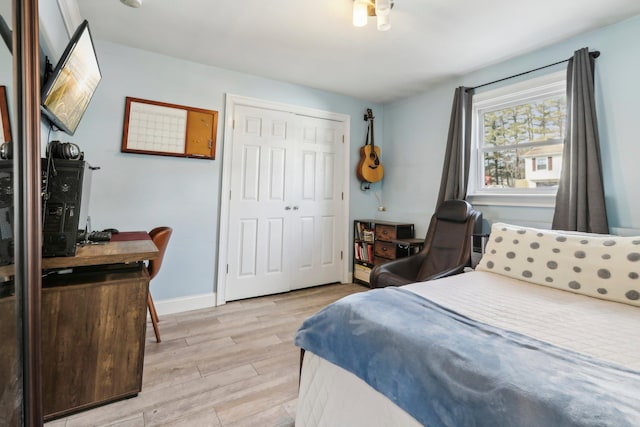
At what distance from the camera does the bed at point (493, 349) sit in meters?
0.71

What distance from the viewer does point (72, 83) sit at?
5.67ft

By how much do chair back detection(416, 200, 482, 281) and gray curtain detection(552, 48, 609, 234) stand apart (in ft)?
2.00

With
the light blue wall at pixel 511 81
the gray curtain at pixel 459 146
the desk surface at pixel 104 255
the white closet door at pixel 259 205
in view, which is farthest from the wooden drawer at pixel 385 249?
the desk surface at pixel 104 255

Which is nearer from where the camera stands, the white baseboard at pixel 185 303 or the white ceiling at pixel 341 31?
the white ceiling at pixel 341 31

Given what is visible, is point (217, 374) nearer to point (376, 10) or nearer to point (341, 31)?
point (376, 10)

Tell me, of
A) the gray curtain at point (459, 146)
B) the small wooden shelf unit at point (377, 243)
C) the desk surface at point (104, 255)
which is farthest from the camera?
the small wooden shelf unit at point (377, 243)

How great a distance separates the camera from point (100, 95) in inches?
98.2

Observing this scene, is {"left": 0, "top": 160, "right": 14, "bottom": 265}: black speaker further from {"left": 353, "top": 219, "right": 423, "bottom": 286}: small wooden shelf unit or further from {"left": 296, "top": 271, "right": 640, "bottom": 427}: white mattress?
{"left": 353, "top": 219, "right": 423, "bottom": 286}: small wooden shelf unit

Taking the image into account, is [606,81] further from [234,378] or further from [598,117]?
[234,378]

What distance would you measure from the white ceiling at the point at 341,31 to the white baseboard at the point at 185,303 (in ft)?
7.44

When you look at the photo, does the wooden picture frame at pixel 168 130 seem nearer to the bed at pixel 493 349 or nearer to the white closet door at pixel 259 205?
the white closet door at pixel 259 205

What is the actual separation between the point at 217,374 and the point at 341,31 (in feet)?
8.36

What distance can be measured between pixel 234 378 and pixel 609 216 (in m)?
2.77

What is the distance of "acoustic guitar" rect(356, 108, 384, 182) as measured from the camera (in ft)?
12.5
